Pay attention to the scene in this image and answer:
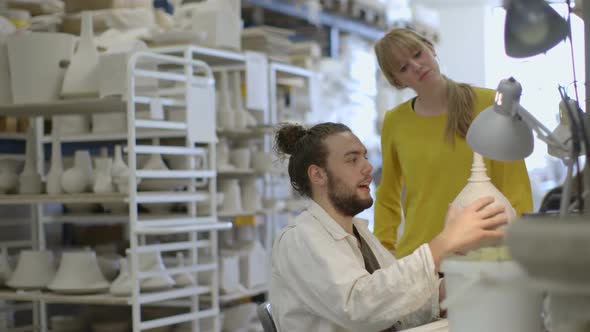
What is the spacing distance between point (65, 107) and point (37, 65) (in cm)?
24

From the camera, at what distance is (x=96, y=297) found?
3.68 metres

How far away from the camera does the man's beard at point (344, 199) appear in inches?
80.9

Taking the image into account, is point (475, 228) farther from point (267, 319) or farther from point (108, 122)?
point (108, 122)

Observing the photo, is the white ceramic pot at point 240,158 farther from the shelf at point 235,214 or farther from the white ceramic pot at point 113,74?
the white ceramic pot at point 113,74

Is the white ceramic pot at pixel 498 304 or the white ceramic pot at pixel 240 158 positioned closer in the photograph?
the white ceramic pot at pixel 498 304

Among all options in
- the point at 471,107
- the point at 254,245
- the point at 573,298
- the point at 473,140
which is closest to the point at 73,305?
the point at 254,245

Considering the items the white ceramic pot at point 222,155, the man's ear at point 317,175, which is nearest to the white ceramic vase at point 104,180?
the white ceramic pot at point 222,155

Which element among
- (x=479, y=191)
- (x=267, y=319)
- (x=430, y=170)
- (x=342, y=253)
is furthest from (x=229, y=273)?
(x=479, y=191)

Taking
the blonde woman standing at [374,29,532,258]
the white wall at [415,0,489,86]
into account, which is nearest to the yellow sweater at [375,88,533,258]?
the blonde woman standing at [374,29,532,258]

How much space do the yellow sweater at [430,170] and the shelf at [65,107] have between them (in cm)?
151

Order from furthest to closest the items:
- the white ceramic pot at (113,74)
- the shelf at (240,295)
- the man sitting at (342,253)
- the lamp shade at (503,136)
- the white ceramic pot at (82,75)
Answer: the shelf at (240,295)
the white ceramic pot at (82,75)
the white ceramic pot at (113,74)
the man sitting at (342,253)
the lamp shade at (503,136)

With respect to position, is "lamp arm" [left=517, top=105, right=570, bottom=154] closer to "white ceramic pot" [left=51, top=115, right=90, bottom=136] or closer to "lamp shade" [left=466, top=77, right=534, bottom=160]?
"lamp shade" [left=466, top=77, right=534, bottom=160]

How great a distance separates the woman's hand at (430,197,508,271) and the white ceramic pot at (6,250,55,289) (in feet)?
8.85

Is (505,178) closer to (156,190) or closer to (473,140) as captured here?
(473,140)
